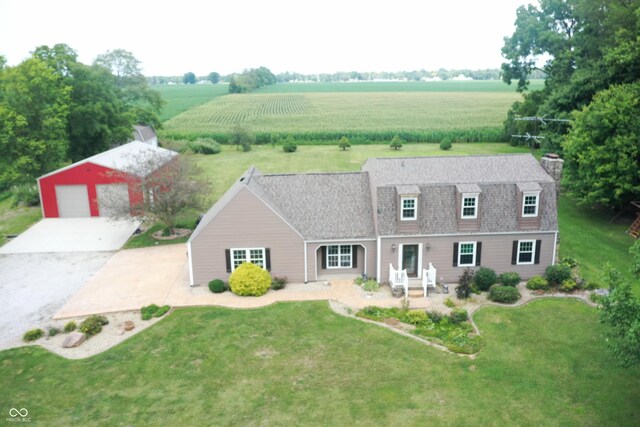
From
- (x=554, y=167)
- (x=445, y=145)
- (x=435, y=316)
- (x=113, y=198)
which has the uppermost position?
(x=554, y=167)

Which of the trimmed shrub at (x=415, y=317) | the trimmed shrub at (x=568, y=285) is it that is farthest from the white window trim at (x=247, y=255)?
the trimmed shrub at (x=568, y=285)

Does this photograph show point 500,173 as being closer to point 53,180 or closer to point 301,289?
point 301,289

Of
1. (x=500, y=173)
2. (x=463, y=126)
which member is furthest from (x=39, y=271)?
(x=463, y=126)

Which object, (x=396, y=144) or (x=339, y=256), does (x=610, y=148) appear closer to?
(x=339, y=256)

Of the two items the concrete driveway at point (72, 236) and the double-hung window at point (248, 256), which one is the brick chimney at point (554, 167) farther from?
the concrete driveway at point (72, 236)

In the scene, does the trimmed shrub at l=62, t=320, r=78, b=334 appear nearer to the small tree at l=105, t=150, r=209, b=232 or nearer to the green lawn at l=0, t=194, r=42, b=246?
the small tree at l=105, t=150, r=209, b=232

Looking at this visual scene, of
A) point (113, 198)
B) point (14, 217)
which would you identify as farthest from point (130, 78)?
point (113, 198)
